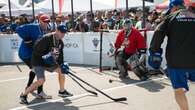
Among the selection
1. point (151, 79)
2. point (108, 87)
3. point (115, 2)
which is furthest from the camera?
point (115, 2)

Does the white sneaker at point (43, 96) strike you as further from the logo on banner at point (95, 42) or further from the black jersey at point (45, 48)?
the logo on banner at point (95, 42)

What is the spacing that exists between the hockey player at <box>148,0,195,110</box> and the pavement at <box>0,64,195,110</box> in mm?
1590

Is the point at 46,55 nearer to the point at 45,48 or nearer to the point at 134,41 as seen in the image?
the point at 45,48

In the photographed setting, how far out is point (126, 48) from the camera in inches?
470

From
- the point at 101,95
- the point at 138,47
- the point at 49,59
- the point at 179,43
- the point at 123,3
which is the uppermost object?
the point at 123,3

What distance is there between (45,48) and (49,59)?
0.73 ft

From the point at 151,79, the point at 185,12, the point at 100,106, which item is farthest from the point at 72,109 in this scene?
the point at 151,79

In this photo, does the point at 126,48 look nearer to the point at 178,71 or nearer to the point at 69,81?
the point at 69,81

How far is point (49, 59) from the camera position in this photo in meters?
8.77

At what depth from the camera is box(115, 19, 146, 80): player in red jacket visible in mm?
11688

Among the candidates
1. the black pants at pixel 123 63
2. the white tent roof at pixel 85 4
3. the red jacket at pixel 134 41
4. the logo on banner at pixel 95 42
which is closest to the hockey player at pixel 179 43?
the red jacket at pixel 134 41

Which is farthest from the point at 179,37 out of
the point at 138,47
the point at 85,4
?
the point at 85,4

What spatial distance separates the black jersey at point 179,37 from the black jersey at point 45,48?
2.78m

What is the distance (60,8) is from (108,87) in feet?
38.1
